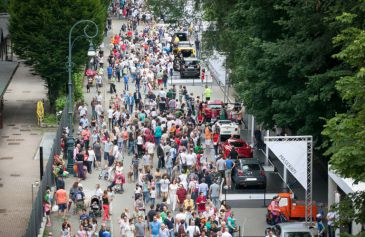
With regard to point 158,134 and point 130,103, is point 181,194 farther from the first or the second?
point 130,103

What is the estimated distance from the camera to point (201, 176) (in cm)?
4631

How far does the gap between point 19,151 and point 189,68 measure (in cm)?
2315

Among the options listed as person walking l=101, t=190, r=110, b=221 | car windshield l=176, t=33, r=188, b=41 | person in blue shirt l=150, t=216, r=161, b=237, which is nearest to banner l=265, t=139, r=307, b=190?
→ person in blue shirt l=150, t=216, r=161, b=237

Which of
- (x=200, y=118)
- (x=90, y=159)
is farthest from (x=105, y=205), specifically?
(x=200, y=118)

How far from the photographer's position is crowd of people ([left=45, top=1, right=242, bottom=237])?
39.8 meters

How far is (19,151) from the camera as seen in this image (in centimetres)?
5603

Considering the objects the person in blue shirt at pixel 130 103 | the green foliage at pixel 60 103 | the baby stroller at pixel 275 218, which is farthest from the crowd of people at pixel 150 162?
the green foliage at pixel 60 103

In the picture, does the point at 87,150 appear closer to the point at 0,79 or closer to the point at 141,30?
the point at 0,79

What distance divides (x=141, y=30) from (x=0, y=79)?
117 feet

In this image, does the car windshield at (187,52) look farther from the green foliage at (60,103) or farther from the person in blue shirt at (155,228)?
the person in blue shirt at (155,228)

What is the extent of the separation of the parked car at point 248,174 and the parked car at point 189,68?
28620 millimetres

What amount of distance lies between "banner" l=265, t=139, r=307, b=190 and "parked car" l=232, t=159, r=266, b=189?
7232 mm

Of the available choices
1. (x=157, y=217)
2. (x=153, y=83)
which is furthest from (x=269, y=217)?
(x=153, y=83)

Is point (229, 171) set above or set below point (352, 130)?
below
